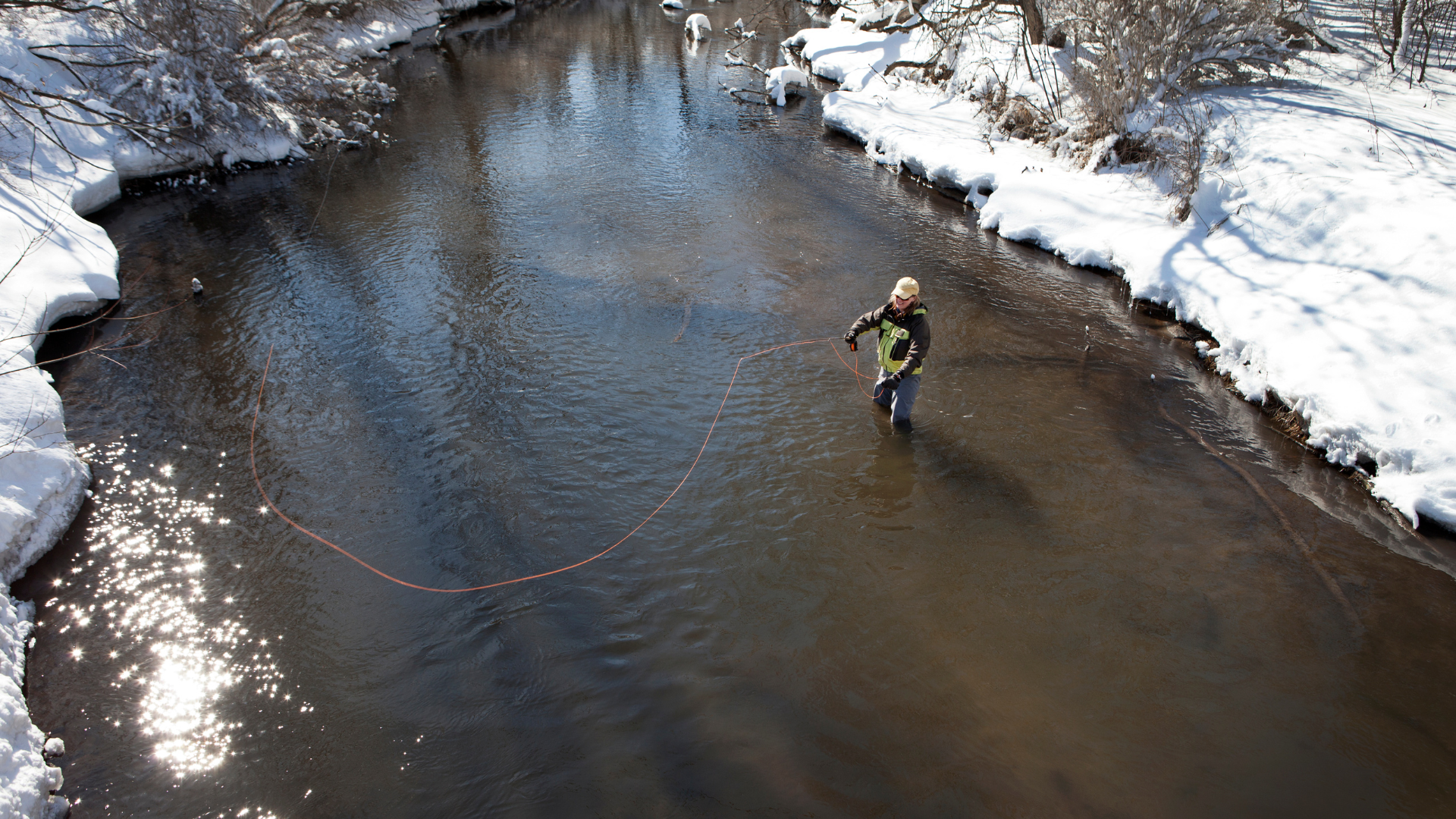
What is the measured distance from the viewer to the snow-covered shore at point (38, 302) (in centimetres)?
466

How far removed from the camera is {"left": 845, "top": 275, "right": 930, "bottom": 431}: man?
7070 millimetres

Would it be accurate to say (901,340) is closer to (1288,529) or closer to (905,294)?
(905,294)

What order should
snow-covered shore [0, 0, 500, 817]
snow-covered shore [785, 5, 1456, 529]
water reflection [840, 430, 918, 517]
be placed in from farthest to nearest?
snow-covered shore [785, 5, 1456, 529], water reflection [840, 430, 918, 517], snow-covered shore [0, 0, 500, 817]

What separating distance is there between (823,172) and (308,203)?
10.2m

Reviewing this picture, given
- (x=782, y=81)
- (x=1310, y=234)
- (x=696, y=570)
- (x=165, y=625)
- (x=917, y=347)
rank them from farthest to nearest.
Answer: (x=782, y=81) → (x=1310, y=234) → (x=917, y=347) → (x=696, y=570) → (x=165, y=625)

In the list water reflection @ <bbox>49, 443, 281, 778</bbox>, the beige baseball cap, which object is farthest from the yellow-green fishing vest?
water reflection @ <bbox>49, 443, 281, 778</bbox>

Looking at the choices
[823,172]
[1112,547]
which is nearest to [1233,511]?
[1112,547]

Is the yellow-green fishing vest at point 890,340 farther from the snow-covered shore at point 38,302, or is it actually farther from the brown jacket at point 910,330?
the snow-covered shore at point 38,302

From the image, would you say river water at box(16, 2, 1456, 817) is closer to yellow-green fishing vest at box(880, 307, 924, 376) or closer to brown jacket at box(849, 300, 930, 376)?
yellow-green fishing vest at box(880, 307, 924, 376)

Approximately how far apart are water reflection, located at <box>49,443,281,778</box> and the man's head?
→ 5973 mm

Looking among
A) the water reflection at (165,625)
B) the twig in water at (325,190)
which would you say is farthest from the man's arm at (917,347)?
the twig in water at (325,190)

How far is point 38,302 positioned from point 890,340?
9.98 metres

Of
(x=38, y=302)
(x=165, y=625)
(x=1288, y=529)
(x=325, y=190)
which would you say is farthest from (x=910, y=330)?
(x=325, y=190)

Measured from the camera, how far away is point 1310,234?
9906 mm
